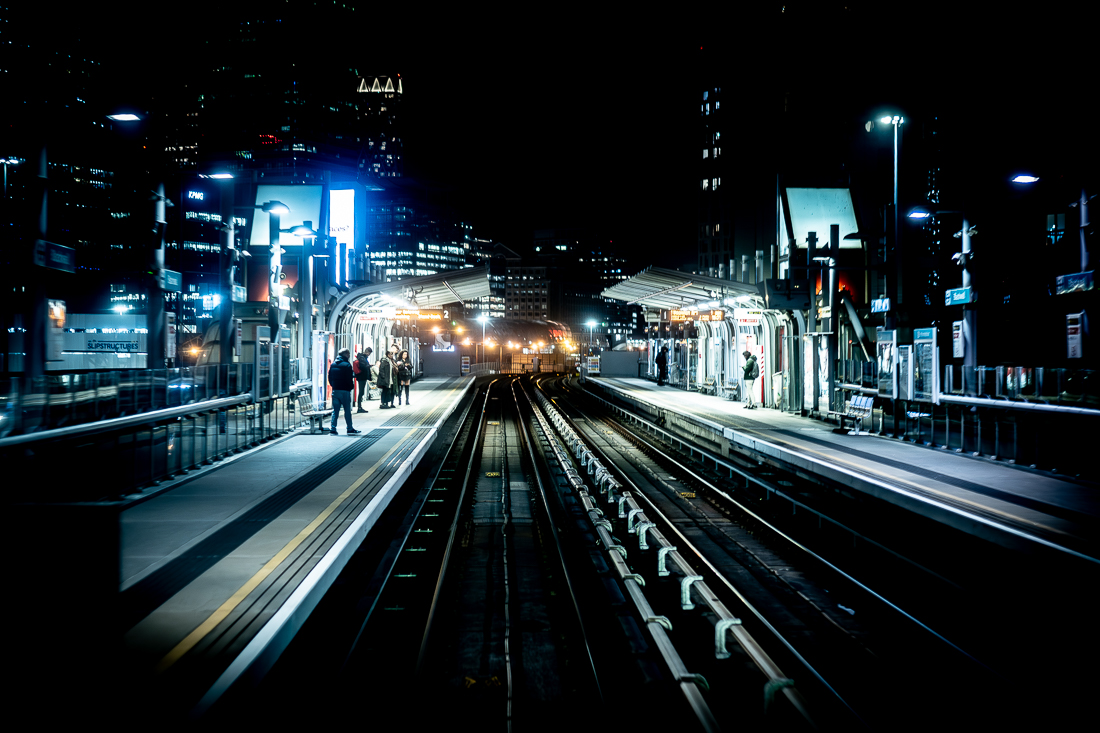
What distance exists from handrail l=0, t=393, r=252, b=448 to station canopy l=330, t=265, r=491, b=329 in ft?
32.7

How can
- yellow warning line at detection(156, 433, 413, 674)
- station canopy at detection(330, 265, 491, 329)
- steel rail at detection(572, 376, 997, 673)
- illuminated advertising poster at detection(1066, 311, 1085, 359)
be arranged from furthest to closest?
station canopy at detection(330, 265, 491, 329) < illuminated advertising poster at detection(1066, 311, 1085, 359) < steel rail at detection(572, 376, 997, 673) < yellow warning line at detection(156, 433, 413, 674)

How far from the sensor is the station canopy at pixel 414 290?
21.9 m

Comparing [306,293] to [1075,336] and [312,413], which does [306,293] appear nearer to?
[312,413]

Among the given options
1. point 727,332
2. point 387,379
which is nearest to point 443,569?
point 387,379

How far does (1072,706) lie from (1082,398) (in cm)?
667

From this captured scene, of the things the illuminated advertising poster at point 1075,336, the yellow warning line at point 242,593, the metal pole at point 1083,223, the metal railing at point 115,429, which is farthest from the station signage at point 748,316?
the yellow warning line at point 242,593

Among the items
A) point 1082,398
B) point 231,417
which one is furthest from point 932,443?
point 231,417

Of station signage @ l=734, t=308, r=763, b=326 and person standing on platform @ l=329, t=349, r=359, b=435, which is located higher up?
station signage @ l=734, t=308, r=763, b=326

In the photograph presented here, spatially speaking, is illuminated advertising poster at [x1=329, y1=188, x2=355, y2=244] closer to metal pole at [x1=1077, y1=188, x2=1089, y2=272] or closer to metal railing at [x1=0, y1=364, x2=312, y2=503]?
metal railing at [x1=0, y1=364, x2=312, y2=503]

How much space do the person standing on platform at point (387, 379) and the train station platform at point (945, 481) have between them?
9530 mm

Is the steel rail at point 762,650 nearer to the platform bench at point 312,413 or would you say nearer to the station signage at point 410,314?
the platform bench at point 312,413

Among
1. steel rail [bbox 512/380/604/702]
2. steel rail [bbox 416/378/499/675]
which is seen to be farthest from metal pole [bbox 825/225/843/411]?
steel rail [bbox 416/378/499/675]

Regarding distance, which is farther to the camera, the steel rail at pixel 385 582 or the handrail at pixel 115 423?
the handrail at pixel 115 423

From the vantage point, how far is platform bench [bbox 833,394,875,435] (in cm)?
1575
